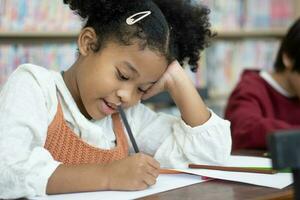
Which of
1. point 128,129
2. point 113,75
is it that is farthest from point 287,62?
point 113,75

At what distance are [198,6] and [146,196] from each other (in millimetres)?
572

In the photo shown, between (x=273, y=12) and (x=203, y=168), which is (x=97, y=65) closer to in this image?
(x=203, y=168)

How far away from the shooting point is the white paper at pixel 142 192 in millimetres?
702

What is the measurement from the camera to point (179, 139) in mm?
1050

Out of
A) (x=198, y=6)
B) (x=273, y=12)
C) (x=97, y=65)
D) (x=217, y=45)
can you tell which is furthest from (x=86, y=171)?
(x=273, y=12)

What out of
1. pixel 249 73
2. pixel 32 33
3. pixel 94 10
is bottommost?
pixel 249 73

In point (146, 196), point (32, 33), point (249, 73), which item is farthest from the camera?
point (32, 33)

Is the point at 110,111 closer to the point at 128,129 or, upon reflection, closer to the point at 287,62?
the point at 128,129

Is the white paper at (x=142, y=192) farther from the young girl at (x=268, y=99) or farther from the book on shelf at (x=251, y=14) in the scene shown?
the book on shelf at (x=251, y=14)

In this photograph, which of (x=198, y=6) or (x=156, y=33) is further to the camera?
(x=198, y=6)

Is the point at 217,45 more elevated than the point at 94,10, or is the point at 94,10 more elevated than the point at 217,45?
the point at 94,10

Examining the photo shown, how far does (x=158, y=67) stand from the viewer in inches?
37.4

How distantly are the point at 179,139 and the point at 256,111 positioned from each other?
2.01 ft

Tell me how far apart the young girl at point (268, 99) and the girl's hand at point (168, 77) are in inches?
18.6
